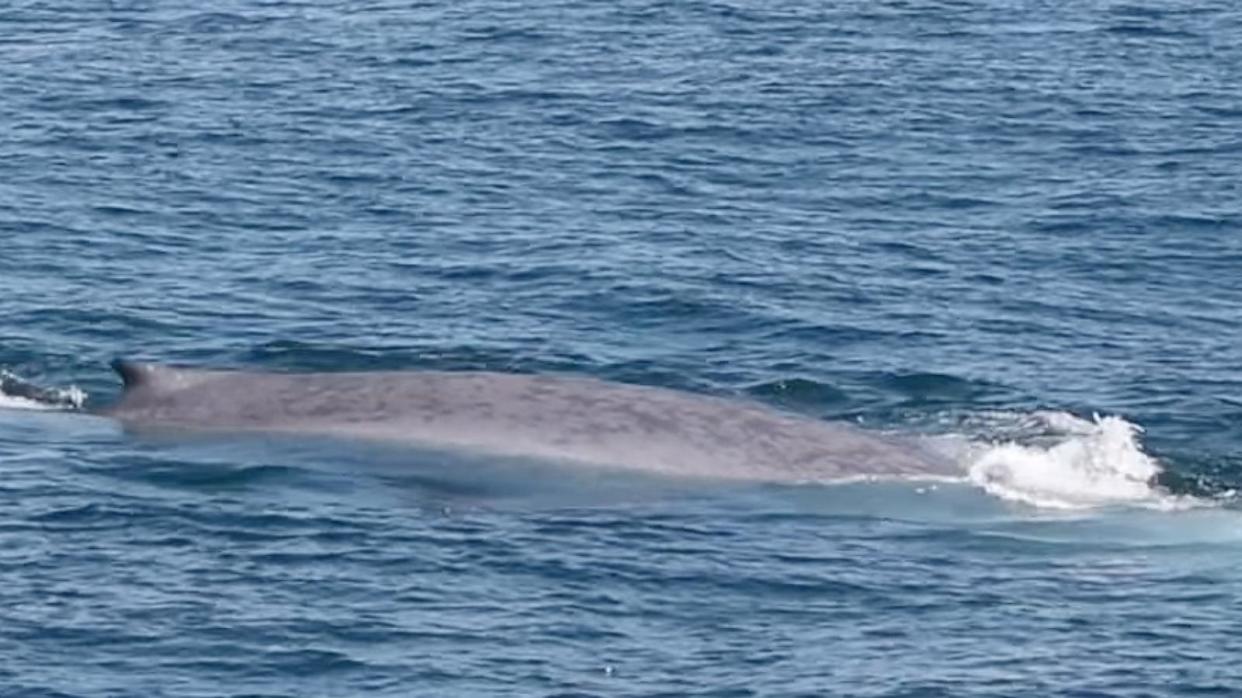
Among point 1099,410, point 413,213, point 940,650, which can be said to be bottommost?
point 940,650

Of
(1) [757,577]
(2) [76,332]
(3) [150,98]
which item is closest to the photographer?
(1) [757,577]

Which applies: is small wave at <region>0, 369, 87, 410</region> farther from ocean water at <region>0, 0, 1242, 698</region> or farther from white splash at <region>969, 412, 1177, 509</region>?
white splash at <region>969, 412, 1177, 509</region>

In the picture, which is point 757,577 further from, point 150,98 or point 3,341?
point 150,98

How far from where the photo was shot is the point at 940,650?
1174 inches

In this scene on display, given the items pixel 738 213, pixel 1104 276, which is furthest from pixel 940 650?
pixel 738 213

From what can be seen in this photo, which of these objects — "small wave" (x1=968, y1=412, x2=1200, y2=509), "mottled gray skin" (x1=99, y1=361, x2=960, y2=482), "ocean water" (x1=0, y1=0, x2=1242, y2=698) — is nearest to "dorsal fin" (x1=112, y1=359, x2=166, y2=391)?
"mottled gray skin" (x1=99, y1=361, x2=960, y2=482)

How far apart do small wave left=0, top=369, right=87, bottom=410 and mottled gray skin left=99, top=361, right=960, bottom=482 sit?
107 centimetres

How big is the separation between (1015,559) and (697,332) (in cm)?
1056

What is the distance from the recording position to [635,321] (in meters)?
43.4

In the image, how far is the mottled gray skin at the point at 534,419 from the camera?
118ft

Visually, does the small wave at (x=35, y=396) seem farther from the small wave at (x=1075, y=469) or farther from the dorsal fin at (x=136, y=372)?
the small wave at (x=1075, y=469)

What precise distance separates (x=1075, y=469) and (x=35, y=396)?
11.8m

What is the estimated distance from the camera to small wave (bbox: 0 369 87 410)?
3912cm

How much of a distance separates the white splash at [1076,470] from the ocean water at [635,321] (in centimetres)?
7
